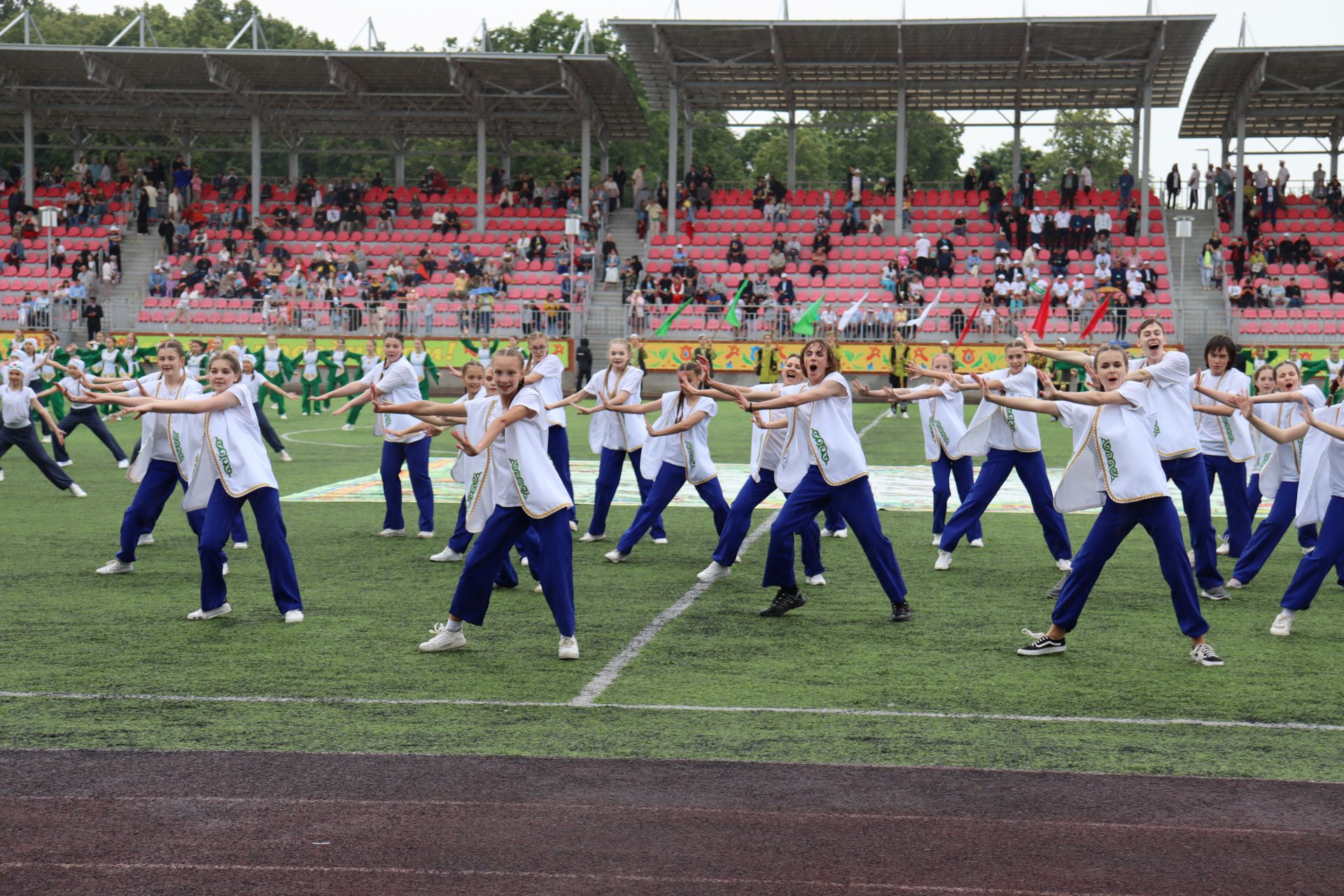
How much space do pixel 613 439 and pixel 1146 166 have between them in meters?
28.7

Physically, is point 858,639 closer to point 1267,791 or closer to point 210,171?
point 1267,791

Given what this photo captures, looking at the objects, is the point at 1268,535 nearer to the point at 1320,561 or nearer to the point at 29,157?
the point at 1320,561

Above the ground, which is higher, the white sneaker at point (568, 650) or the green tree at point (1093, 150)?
the green tree at point (1093, 150)

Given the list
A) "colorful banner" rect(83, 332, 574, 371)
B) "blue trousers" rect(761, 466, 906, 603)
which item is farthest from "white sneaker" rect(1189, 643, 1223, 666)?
"colorful banner" rect(83, 332, 574, 371)

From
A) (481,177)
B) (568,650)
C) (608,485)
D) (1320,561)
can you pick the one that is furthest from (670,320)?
(481,177)

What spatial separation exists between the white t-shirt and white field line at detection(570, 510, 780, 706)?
357 inches

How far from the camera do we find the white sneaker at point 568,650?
7.91 metres

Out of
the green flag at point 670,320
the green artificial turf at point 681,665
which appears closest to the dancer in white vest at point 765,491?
the green artificial turf at point 681,665

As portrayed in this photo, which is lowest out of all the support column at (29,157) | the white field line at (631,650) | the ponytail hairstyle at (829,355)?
the white field line at (631,650)

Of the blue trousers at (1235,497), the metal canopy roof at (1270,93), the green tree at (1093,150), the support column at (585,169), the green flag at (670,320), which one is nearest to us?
the blue trousers at (1235,497)

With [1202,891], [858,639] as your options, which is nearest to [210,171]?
[858,639]

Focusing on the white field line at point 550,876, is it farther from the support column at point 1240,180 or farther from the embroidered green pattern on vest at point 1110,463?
the support column at point 1240,180

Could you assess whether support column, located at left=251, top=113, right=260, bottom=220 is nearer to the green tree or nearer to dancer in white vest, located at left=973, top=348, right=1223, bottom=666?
dancer in white vest, located at left=973, top=348, right=1223, bottom=666

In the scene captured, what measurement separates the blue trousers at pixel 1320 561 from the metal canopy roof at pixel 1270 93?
31.0 metres
